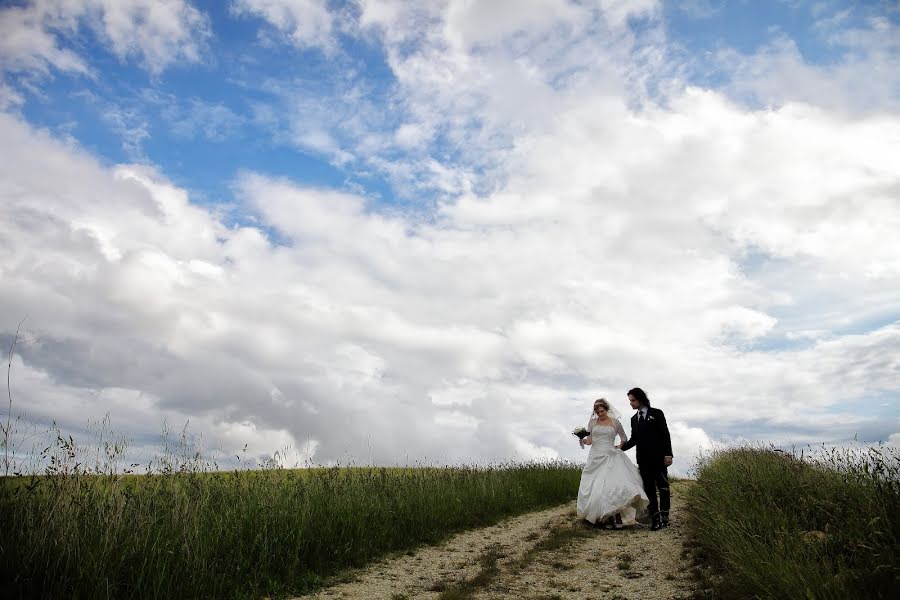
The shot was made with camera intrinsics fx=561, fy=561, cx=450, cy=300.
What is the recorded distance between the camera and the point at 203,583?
7109 mm

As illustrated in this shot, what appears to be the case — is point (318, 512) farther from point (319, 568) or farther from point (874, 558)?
point (874, 558)

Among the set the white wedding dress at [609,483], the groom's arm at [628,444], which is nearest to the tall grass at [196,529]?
the white wedding dress at [609,483]

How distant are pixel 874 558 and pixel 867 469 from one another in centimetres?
272

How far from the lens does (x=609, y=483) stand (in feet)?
38.5

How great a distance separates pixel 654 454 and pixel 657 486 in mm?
775

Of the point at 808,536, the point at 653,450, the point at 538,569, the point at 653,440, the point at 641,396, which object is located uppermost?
the point at 641,396

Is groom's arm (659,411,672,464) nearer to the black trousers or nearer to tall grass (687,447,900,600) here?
the black trousers

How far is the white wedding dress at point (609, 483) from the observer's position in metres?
11.6

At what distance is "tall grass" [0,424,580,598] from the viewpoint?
621 centimetres

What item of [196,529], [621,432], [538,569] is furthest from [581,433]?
[196,529]

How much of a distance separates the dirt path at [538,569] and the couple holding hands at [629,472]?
351mm

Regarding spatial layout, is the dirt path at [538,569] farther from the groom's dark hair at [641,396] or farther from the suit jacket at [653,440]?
the groom's dark hair at [641,396]

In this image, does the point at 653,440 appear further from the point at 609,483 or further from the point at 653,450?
the point at 609,483

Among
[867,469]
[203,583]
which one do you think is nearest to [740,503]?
[867,469]
